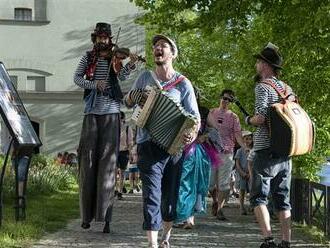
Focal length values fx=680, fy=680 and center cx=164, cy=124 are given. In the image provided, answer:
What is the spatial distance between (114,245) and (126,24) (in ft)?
92.1

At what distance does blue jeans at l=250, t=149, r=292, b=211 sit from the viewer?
675cm

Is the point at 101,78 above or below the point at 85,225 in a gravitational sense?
above

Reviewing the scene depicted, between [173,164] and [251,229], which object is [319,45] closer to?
[251,229]

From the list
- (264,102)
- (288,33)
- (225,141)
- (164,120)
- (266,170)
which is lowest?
(266,170)

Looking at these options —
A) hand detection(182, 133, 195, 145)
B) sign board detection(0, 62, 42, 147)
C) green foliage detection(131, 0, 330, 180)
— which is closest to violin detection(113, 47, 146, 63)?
sign board detection(0, 62, 42, 147)

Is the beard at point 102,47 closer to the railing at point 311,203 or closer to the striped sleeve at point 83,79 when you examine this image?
the striped sleeve at point 83,79

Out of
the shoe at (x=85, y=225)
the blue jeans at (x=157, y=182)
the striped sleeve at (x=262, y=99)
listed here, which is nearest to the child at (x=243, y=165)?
the shoe at (x=85, y=225)

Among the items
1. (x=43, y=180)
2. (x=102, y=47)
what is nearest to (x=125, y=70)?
(x=102, y=47)

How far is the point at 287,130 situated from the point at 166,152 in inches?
46.8

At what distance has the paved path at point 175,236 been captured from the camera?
7.26 metres

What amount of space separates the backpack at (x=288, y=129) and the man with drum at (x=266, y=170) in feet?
0.33

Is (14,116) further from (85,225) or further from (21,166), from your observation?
(85,225)

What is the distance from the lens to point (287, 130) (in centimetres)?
653

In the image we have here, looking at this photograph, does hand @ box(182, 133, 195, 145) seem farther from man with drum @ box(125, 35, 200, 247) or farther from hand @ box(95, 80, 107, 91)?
hand @ box(95, 80, 107, 91)
